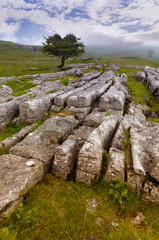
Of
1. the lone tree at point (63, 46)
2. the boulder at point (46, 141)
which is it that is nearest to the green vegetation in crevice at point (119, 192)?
the boulder at point (46, 141)

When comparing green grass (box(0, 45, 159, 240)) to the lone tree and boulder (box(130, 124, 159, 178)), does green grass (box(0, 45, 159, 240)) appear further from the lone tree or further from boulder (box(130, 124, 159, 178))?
the lone tree

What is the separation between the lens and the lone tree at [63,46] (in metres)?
49.2

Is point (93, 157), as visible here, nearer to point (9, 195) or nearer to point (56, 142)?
point (56, 142)

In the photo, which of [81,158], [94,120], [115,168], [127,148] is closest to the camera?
[115,168]

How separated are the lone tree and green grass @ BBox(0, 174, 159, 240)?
54011mm

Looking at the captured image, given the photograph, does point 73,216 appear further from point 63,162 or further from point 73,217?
point 63,162

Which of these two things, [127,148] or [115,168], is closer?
[115,168]

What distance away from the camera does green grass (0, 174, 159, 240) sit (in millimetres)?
3715

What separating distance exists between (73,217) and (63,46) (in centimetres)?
5685

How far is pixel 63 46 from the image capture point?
49.1m

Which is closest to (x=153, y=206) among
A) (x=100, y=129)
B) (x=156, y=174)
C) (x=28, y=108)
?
(x=156, y=174)

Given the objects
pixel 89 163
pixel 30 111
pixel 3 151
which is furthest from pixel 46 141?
pixel 30 111

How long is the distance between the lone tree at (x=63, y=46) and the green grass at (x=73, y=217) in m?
54.0

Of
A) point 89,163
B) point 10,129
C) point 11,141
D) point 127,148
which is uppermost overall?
point 127,148
